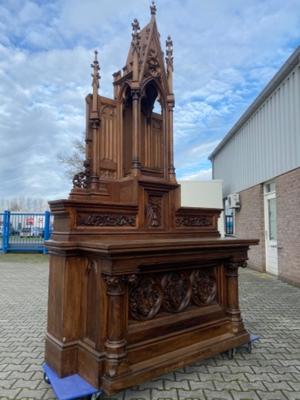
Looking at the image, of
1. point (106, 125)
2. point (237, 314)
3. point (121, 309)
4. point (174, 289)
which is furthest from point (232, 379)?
point (106, 125)

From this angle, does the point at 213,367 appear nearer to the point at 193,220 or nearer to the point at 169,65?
the point at 193,220

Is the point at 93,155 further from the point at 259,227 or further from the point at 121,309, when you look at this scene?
the point at 259,227

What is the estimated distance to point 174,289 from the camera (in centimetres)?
295

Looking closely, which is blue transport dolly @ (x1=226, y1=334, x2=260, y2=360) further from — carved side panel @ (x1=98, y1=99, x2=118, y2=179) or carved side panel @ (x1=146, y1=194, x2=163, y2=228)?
carved side panel @ (x1=98, y1=99, x2=118, y2=179)

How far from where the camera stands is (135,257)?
7.93ft

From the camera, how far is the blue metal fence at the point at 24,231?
45.4 ft

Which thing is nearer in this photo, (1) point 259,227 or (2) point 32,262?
(1) point 259,227

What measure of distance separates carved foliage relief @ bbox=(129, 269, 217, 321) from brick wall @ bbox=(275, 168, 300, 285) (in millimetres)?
4637

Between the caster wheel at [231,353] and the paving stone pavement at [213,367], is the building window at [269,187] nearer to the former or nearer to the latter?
the paving stone pavement at [213,367]

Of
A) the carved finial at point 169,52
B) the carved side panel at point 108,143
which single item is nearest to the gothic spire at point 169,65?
the carved finial at point 169,52

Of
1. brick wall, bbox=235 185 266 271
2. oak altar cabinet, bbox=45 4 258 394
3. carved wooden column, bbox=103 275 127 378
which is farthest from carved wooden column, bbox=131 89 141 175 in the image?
brick wall, bbox=235 185 266 271

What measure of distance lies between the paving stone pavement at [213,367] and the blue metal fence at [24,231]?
345 inches

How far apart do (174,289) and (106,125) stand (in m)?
1.80

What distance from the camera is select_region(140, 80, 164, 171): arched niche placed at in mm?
3443
